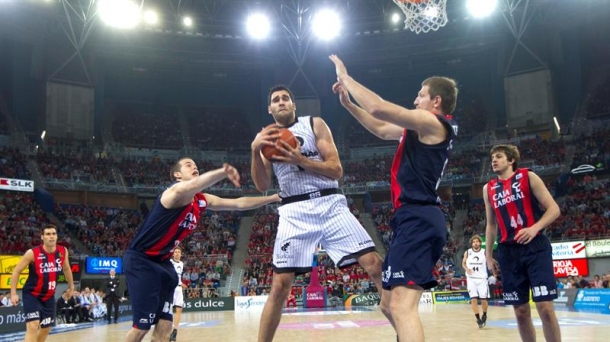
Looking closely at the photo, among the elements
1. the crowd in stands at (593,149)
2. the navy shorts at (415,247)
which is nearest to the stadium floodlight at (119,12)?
the crowd in stands at (593,149)

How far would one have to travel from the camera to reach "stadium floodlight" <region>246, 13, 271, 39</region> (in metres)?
35.0

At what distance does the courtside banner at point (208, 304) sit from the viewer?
83.5ft

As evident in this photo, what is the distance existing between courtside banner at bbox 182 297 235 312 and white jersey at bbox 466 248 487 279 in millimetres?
14508

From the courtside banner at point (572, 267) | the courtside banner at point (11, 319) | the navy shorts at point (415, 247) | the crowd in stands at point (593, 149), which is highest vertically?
the crowd in stands at point (593, 149)

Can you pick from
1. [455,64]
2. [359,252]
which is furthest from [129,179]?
[359,252]

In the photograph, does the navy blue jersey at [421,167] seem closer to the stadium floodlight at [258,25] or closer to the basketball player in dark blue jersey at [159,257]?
the basketball player in dark blue jersey at [159,257]

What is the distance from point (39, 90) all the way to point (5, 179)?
325 inches

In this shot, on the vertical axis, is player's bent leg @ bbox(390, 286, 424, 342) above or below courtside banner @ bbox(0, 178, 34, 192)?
below

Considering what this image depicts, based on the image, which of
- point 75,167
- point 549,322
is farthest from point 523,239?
point 75,167

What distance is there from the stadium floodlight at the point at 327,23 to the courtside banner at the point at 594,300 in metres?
21.4

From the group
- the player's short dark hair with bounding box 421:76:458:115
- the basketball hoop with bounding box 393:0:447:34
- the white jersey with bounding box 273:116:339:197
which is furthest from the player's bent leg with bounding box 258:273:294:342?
the basketball hoop with bounding box 393:0:447:34

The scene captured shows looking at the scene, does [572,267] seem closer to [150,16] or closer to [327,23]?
[327,23]

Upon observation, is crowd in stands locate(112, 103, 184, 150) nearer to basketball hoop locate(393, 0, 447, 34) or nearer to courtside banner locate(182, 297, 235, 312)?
courtside banner locate(182, 297, 235, 312)

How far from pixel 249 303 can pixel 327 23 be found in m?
18.3
